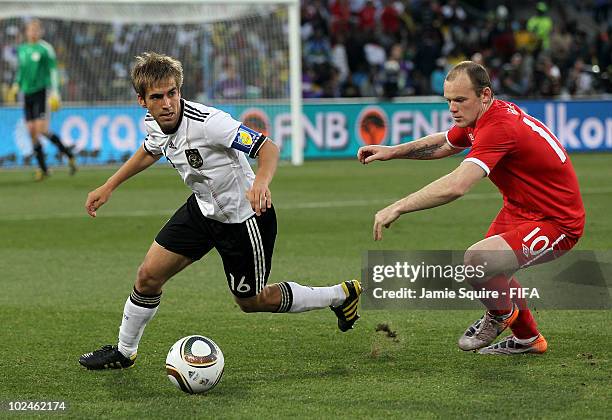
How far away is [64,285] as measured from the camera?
907cm

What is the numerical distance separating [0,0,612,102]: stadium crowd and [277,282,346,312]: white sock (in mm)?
15031

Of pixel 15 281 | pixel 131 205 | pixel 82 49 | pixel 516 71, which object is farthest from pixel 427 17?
pixel 15 281

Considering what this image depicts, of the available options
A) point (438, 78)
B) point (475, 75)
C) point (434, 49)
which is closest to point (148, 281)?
point (475, 75)

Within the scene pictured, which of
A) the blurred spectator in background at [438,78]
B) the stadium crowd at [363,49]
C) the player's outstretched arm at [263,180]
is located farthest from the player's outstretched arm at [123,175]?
the blurred spectator in background at [438,78]

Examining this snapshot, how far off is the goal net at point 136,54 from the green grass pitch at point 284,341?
7659 mm

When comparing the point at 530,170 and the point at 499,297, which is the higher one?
the point at 530,170

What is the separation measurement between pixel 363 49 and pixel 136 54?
628 cm

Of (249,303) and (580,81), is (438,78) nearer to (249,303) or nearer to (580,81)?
(580,81)

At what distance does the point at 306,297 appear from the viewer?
6.48 meters

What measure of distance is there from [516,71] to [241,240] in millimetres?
19859

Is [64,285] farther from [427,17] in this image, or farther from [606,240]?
[427,17]

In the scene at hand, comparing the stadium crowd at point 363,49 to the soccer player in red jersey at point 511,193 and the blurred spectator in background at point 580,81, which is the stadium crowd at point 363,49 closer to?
the blurred spectator in background at point 580,81

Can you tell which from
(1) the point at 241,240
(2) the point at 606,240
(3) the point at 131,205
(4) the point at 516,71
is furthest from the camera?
(4) the point at 516,71

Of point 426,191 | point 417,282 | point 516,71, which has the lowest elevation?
point 516,71
